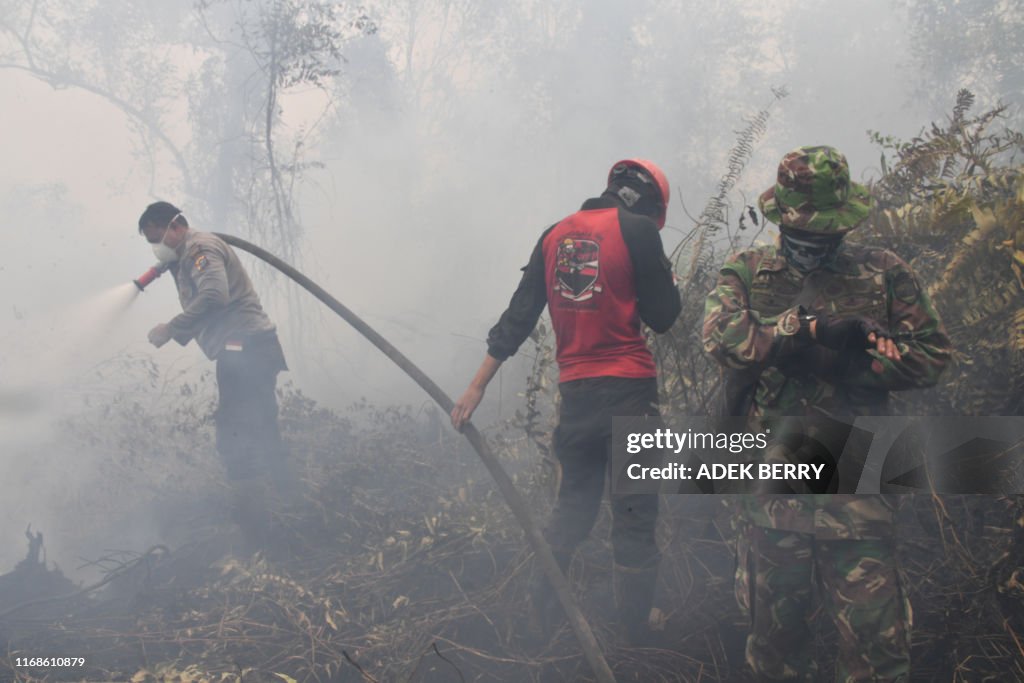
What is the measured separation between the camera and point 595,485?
3256mm

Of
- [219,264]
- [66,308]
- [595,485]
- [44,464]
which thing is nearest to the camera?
[595,485]

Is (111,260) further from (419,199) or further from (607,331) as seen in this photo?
(607,331)

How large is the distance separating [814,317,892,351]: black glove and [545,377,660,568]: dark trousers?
102 cm

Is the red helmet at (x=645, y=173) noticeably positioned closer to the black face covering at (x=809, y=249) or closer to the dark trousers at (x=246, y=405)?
the black face covering at (x=809, y=249)

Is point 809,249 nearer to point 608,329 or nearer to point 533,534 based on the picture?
point 608,329

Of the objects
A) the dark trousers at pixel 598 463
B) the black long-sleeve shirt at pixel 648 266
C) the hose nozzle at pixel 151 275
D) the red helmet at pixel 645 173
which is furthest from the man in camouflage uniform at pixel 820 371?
the hose nozzle at pixel 151 275

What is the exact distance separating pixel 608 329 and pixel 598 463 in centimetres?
62

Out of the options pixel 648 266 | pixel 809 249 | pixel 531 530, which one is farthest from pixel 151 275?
pixel 809 249

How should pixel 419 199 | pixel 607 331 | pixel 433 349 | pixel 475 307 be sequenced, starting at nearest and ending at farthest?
pixel 607 331
pixel 433 349
pixel 475 307
pixel 419 199

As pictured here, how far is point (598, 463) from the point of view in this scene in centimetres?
321

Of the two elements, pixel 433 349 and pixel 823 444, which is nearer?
pixel 823 444

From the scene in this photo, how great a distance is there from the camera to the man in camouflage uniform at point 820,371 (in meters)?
2.18

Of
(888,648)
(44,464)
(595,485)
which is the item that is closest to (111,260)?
(44,464)

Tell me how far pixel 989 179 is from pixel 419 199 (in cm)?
1257
